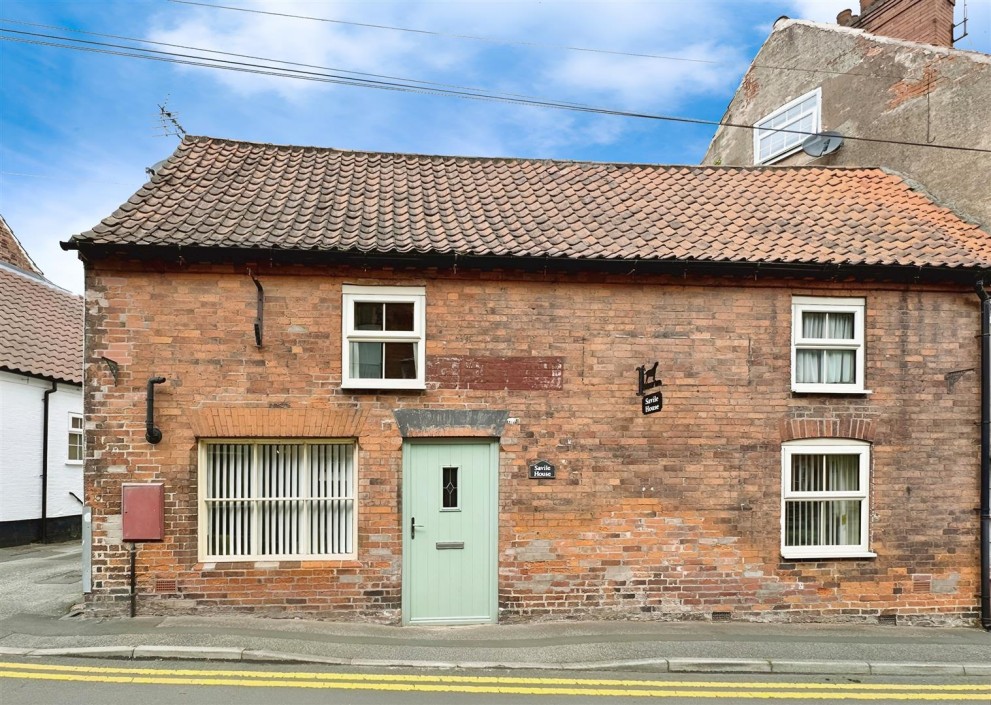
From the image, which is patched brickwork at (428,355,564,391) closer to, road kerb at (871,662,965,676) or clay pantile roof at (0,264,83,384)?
road kerb at (871,662,965,676)

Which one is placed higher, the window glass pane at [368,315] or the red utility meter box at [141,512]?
the window glass pane at [368,315]

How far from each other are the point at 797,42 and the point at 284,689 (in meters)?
16.3

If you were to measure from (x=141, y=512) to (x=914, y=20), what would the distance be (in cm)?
1636

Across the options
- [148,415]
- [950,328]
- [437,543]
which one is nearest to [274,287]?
[148,415]

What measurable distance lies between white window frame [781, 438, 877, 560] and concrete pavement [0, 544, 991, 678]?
914mm

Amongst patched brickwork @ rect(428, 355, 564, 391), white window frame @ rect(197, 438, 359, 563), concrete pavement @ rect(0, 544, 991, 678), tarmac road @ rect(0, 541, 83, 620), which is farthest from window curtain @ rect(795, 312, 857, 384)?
tarmac road @ rect(0, 541, 83, 620)

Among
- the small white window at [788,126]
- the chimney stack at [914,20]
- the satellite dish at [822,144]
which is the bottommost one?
the satellite dish at [822,144]

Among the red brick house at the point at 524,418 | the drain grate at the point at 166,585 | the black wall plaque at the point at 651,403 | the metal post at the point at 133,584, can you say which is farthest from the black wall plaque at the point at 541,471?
the metal post at the point at 133,584

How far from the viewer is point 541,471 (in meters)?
9.03

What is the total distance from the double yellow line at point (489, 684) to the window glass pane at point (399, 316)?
164 inches

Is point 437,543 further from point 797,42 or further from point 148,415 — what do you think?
point 797,42

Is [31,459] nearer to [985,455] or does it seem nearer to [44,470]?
[44,470]

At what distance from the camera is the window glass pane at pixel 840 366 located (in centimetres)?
965

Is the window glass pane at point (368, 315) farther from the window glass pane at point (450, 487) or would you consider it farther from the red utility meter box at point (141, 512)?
the red utility meter box at point (141, 512)
